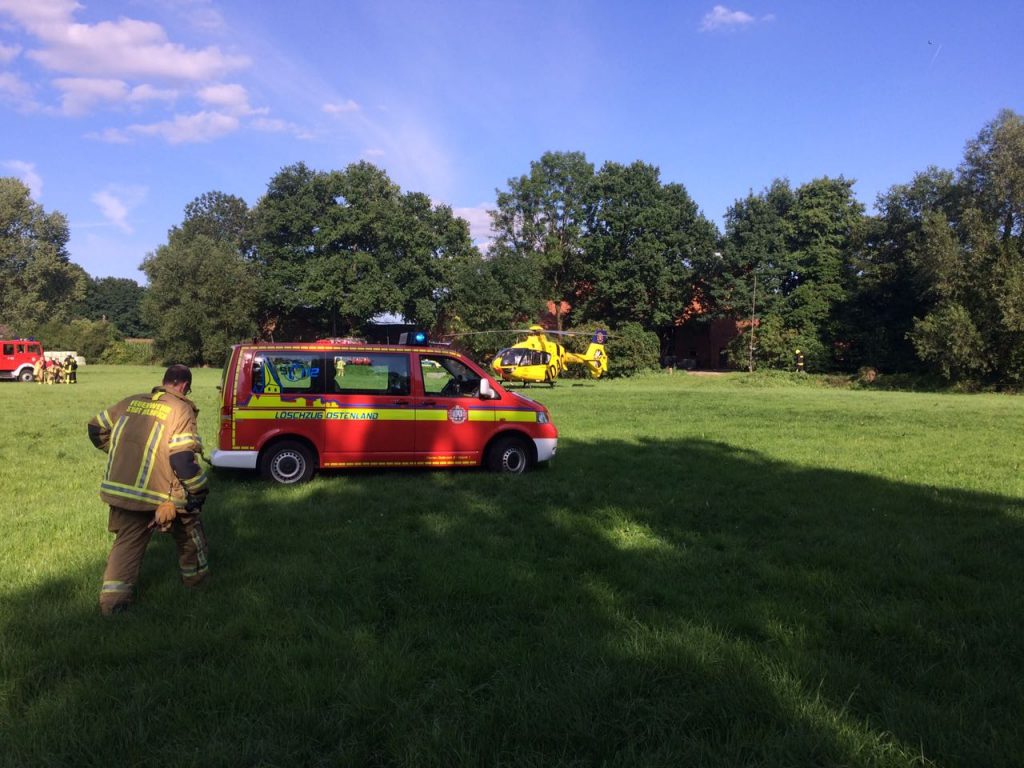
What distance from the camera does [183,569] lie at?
4898 millimetres

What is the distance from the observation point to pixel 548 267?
60.4 m

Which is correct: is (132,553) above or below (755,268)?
below

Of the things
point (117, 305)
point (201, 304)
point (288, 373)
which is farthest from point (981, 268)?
point (117, 305)

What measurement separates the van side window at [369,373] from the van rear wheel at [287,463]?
36.4 inches

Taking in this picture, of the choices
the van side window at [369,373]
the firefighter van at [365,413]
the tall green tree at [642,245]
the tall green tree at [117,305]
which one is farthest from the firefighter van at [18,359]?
the tall green tree at [117,305]

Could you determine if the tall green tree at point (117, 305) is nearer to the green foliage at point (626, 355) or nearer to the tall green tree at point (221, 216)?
the tall green tree at point (221, 216)

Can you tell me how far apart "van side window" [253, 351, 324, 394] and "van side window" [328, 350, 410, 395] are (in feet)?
0.69

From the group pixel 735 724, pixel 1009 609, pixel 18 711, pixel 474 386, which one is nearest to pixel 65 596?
pixel 18 711

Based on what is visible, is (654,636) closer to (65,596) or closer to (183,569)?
(183,569)

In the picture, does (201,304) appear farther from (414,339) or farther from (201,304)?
(414,339)

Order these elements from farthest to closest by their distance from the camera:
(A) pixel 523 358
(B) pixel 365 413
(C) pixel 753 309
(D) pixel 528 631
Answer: (C) pixel 753 309
(A) pixel 523 358
(B) pixel 365 413
(D) pixel 528 631

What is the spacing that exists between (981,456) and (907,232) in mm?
44041

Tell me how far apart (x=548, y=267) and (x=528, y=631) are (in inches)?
2275

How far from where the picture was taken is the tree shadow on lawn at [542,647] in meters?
2.98
